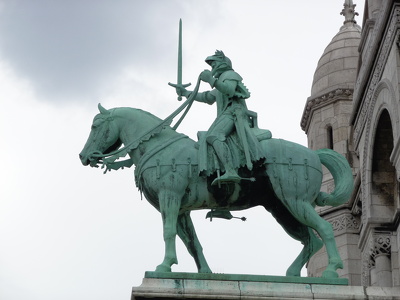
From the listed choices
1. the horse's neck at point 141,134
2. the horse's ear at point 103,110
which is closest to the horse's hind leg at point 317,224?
the horse's neck at point 141,134

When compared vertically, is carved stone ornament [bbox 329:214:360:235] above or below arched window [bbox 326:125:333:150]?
below

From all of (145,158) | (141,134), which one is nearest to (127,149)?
(141,134)

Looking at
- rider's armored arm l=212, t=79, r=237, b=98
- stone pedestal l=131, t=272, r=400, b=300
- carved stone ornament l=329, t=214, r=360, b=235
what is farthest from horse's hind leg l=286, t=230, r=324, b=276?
carved stone ornament l=329, t=214, r=360, b=235

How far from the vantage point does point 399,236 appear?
34.1 metres

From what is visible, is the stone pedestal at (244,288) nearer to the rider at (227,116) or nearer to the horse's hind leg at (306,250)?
the horse's hind leg at (306,250)

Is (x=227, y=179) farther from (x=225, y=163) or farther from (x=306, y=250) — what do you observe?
(x=306, y=250)

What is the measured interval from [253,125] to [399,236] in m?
7.43

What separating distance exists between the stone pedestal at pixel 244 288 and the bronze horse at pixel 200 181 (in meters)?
0.52

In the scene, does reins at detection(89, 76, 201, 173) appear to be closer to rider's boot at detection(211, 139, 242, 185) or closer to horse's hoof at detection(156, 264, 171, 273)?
rider's boot at detection(211, 139, 242, 185)

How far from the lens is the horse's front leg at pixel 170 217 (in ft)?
87.2

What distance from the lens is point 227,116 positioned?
2770cm

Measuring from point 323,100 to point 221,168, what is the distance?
60.1 feet

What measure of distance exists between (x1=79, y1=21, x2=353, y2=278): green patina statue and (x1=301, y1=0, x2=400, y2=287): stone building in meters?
5.33

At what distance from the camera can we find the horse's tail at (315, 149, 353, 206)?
90.6 ft
